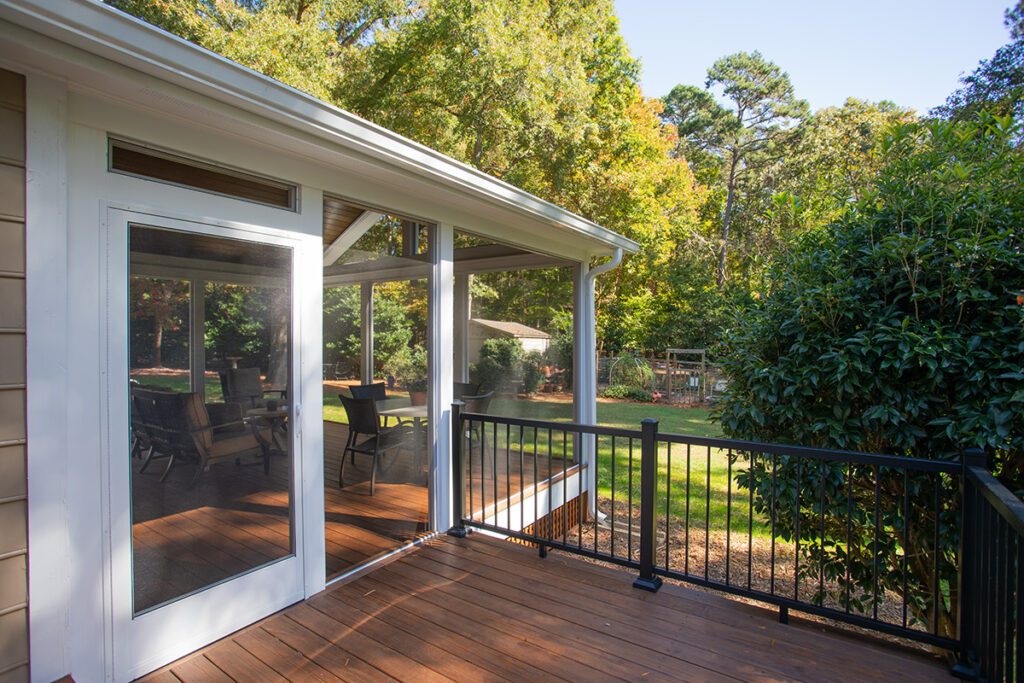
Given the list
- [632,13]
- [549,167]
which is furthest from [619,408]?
[632,13]

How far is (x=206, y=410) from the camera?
229 centimetres

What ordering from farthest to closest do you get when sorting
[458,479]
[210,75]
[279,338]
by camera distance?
[458,479] < [279,338] < [210,75]

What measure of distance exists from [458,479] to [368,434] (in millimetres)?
701

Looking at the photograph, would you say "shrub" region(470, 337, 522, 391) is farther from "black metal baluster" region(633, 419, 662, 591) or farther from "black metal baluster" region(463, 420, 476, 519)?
"black metal baluster" region(633, 419, 662, 591)

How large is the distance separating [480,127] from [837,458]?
375 inches

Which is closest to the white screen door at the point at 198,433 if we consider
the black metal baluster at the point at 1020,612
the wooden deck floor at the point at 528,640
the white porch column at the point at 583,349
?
the wooden deck floor at the point at 528,640

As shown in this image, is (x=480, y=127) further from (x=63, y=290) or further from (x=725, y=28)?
(x=725, y=28)

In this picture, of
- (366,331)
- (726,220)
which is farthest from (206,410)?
(726,220)

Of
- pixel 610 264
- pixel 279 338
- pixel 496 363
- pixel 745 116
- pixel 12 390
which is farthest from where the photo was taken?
pixel 745 116

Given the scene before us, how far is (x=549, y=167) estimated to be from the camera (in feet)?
36.5

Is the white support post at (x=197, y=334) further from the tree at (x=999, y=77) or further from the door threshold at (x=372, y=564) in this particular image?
the tree at (x=999, y=77)

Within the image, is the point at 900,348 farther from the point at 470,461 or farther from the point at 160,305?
the point at 160,305

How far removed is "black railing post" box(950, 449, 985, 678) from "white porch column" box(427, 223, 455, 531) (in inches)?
104

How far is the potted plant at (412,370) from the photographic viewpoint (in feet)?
11.0
